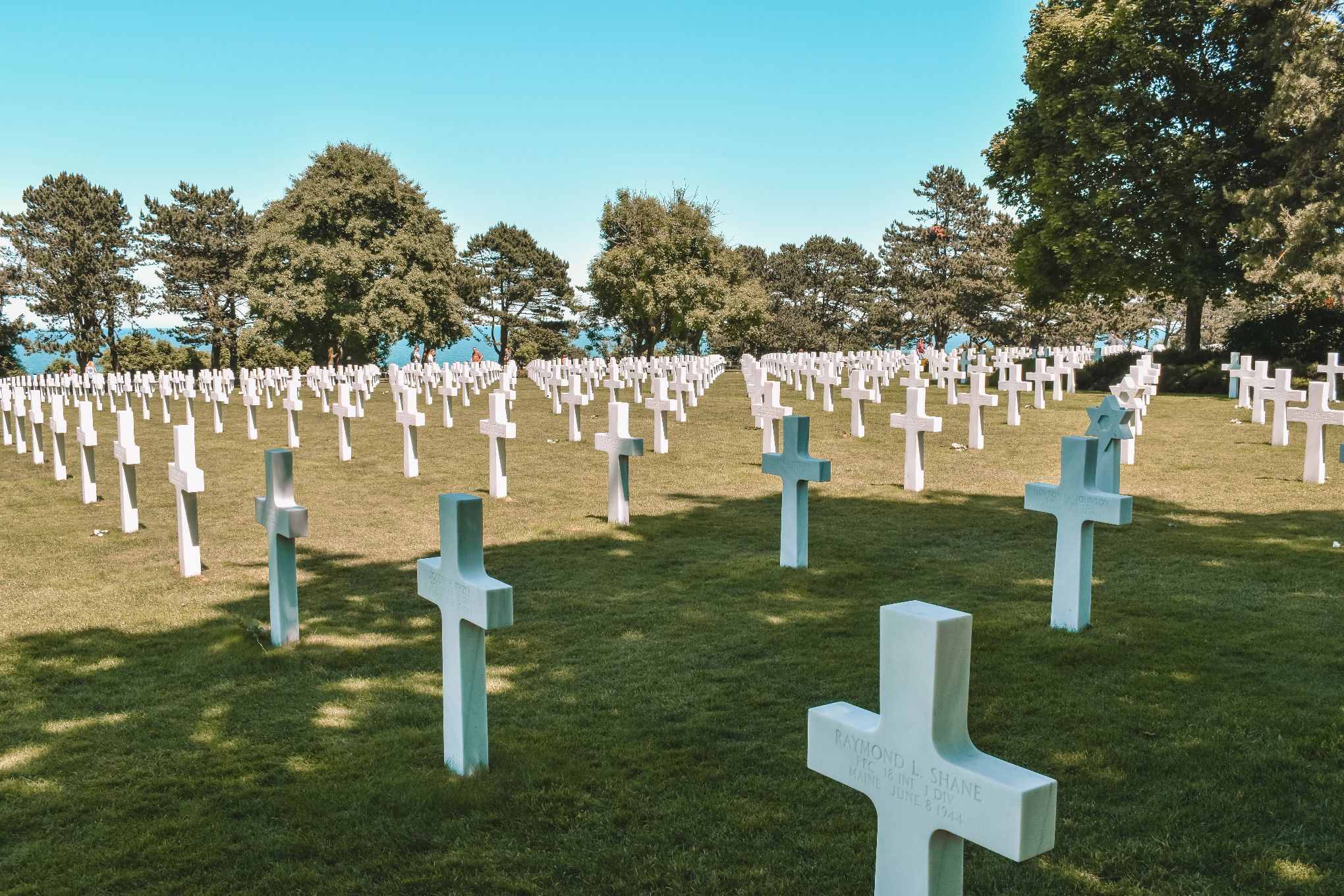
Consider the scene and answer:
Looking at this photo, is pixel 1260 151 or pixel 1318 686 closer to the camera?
pixel 1318 686

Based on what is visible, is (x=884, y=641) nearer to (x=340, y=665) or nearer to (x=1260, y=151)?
(x=340, y=665)

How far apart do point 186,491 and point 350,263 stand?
36.3 m

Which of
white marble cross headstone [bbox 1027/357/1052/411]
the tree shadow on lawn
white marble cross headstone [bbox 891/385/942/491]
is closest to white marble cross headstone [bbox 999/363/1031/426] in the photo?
white marble cross headstone [bbox 1027/357/1052/411]

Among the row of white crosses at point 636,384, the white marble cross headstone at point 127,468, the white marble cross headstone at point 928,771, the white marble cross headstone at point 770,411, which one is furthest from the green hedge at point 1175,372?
the white marble cross headstone at point 928,771

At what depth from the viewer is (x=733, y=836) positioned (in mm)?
3537

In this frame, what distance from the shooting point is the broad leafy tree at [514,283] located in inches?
2518

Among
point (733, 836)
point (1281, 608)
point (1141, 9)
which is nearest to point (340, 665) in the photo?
point (733, 836)

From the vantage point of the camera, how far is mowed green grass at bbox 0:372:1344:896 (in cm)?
341

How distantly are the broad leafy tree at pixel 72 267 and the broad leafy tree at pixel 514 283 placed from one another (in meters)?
19.8

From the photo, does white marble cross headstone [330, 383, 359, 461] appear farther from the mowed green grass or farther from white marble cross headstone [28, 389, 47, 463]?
the mowed green grass

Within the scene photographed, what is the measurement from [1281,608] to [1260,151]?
80.2 feet

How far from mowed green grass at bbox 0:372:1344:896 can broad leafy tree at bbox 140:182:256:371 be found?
4476 centimetres

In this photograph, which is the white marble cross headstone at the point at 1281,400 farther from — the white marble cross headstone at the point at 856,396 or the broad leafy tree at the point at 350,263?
the broad leafy tree at the point at 350,263

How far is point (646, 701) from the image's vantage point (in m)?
4.91
